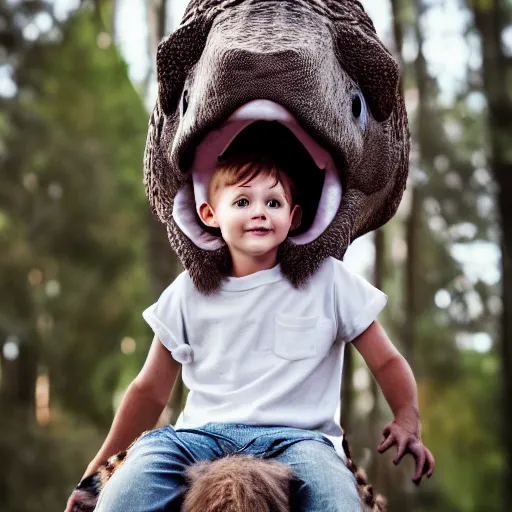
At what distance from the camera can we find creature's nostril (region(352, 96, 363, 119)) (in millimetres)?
2233

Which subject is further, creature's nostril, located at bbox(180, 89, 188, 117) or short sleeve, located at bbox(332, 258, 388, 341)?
creature's nostril, located at bbox(180, 89, 188, 117)

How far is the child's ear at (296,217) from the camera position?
205 centimetres

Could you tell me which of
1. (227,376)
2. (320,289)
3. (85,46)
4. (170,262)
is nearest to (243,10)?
(320,289)

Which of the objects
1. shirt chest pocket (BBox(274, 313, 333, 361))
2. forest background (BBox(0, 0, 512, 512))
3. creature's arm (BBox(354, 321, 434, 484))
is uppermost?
shirt chest pocket (BBox(274, 313, 333, 361))

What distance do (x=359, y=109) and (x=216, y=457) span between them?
95 cm

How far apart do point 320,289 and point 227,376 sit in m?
0.29

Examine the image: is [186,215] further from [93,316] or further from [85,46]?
[85,46]

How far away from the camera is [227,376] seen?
1983mm

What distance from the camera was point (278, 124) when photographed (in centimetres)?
206

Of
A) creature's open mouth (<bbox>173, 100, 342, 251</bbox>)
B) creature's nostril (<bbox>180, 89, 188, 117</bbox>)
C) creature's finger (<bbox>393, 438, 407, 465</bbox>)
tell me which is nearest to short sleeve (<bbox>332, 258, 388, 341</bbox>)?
creature's open mouth (<bbox>173, 100, 342, 251</bbox>)

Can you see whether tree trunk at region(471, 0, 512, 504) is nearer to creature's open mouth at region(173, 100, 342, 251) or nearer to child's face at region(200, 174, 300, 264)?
creature's open mouth at region(173, 100, 342, 251)

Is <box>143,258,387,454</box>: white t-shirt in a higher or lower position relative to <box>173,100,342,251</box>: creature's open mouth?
lower

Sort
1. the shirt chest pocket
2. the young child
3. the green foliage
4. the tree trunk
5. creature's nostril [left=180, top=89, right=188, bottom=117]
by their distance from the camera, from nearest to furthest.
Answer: the young child < the shirt chest pocket < creature's nostril [left=180, top=89, right=188, bottom=117] < the tree trunk < the green foliage

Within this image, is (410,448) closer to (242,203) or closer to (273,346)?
(273,346)
